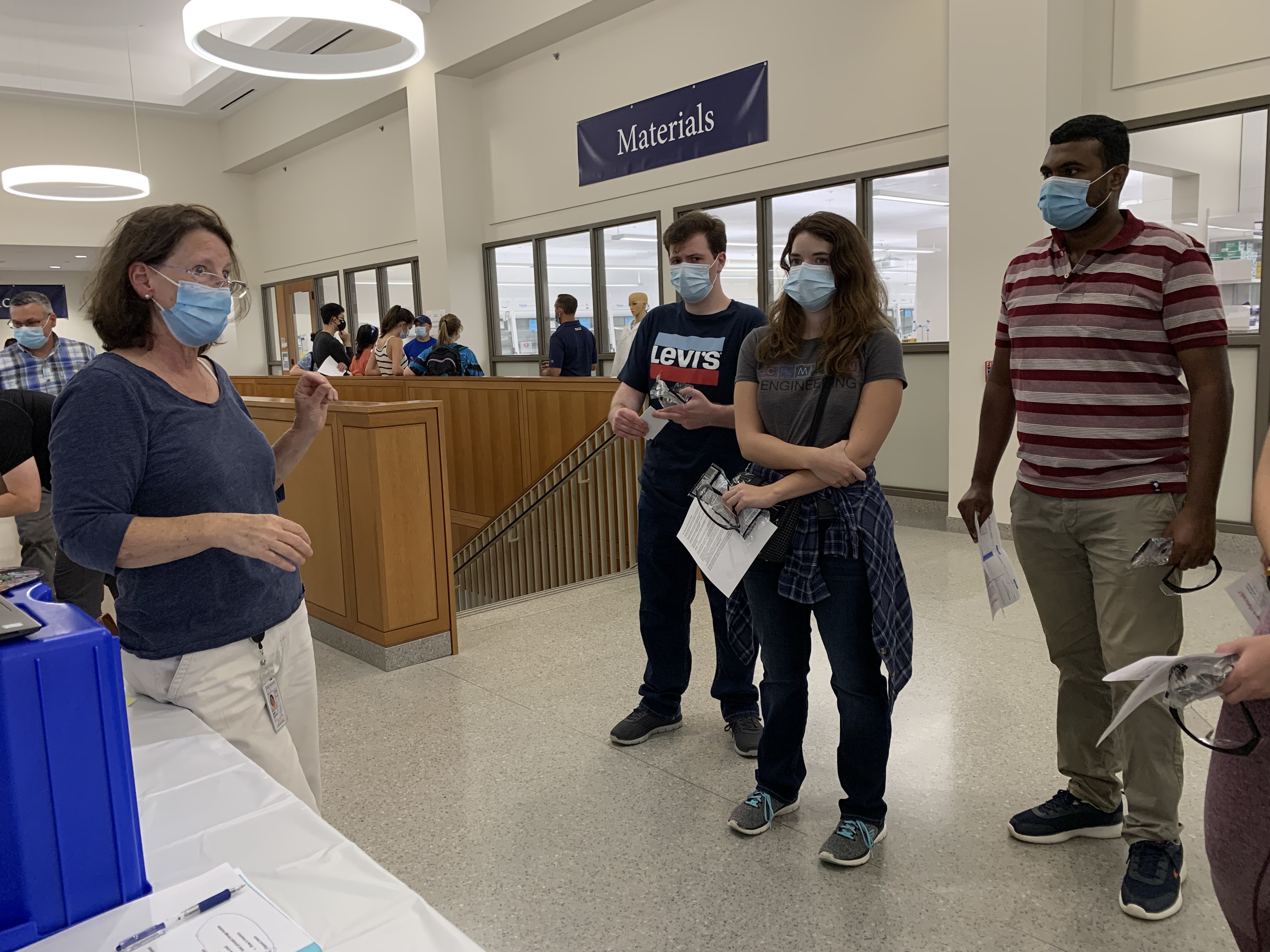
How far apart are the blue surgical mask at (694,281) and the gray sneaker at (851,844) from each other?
160cm

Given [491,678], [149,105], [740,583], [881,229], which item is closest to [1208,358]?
[740,583]

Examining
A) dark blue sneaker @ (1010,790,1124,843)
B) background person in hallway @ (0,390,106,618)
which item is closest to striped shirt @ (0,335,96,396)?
background person in hallway @ (0,390,106,618)

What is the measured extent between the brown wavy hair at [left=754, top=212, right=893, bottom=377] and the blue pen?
5.58 ft

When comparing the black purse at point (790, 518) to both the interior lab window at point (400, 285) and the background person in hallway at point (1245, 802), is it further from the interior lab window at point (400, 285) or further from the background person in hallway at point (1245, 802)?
the interior lab window at point (400, 285)

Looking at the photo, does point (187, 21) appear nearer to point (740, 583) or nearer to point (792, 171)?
point (792, 171)

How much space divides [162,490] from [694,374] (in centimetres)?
168

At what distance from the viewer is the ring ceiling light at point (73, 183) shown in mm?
11227

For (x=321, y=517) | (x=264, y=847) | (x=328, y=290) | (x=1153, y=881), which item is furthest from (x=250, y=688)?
(x=328, y=290)

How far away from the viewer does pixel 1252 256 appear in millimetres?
5559

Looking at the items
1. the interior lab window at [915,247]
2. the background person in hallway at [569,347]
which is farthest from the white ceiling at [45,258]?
the interior lab window at [915,247]

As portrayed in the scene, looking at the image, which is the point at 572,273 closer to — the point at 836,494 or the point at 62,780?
the point at 836,494

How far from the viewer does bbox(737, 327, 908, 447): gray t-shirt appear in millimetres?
2299

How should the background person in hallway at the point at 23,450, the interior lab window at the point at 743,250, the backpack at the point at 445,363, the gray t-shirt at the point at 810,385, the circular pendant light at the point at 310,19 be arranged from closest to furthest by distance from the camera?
the gray t-shirt at the point at 810,385, the background person in hallway at the point at 23,450, the circular pendant light at the point at 310,19, the interior lab window at the point at 743,250, the backpack at the point at 445,363

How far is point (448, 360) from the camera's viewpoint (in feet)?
28.9
